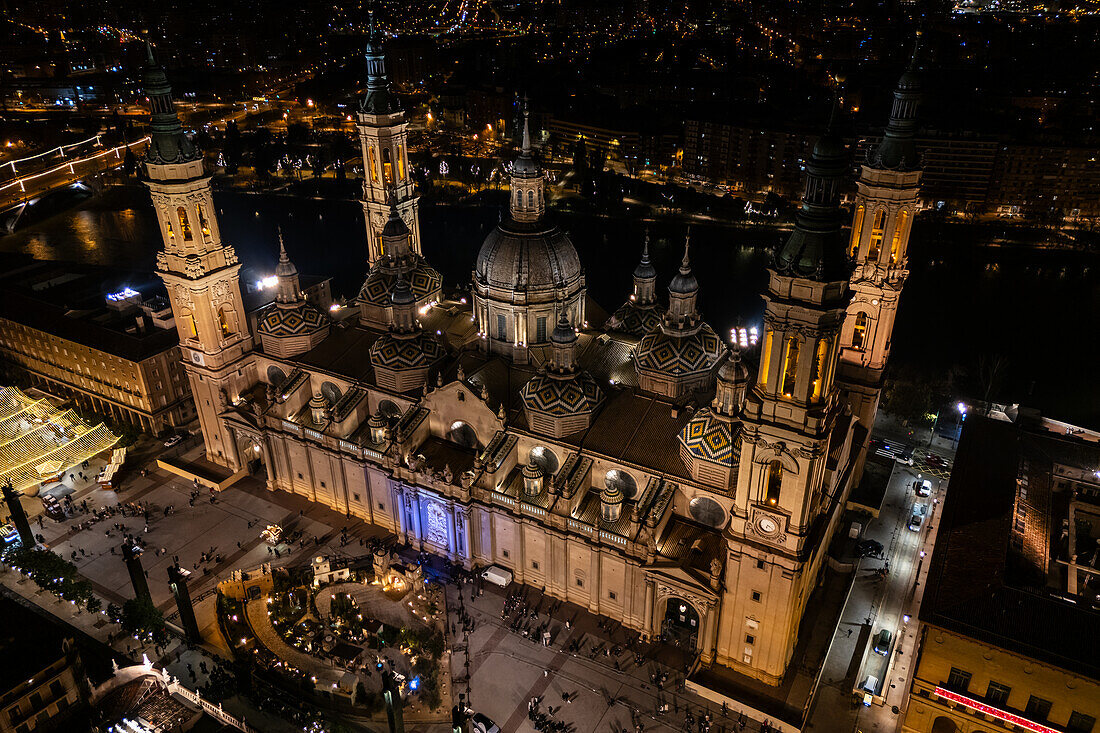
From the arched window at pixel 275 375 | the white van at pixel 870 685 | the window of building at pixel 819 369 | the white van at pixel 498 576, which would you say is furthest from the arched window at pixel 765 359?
the arched window at pixel 275 375

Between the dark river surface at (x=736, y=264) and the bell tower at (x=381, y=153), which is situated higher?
the bell tower at (x=381, y=153)

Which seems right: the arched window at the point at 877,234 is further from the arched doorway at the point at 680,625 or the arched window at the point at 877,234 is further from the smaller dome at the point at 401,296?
the smaller dome at the point at 401,296

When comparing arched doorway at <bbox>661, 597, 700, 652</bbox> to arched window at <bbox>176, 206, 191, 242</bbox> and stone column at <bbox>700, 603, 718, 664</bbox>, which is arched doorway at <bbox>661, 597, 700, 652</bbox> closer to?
stone column at <bbox>700, 603, 718, 664</bbox>

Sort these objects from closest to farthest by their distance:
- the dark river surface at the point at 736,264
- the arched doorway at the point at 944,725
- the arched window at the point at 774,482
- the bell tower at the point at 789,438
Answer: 1. the bell tower at the point at 789,438
2. the arched window at the point at 774,482
3. the arched doorway at the point at 944,725
4. the dark river surface at the point at 736,264

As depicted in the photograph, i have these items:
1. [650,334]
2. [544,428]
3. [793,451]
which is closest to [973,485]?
[793,451]

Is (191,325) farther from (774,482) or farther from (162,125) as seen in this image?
(774,482)
